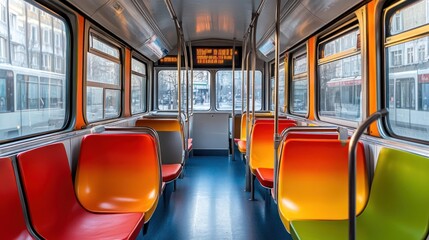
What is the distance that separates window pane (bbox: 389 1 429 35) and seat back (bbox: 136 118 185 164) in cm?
251

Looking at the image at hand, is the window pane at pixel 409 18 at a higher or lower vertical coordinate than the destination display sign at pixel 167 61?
lower

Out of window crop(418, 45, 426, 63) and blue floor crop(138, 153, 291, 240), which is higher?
window crop(418, 45, 426, 63)

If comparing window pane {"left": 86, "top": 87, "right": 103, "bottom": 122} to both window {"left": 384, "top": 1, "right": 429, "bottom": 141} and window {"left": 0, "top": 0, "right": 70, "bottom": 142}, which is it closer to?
window {"left": 0, "top": 0, "right": 70, "bottom": 142}

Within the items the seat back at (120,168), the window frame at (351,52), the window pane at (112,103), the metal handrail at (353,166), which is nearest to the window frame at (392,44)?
the window frame at (351,52)

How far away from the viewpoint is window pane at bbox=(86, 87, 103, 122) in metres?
3.22

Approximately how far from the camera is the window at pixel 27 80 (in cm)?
190

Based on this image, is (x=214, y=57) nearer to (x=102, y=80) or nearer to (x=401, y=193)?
(x=102, y=80)

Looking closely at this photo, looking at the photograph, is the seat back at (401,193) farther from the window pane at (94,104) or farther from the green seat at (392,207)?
the window pane at (94,104)

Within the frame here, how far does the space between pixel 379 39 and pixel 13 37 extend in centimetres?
244

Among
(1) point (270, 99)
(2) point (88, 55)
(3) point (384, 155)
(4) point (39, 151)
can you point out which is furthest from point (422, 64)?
(1) point (270, 99)

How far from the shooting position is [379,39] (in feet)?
7.72

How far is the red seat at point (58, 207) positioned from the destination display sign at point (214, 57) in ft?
15.5

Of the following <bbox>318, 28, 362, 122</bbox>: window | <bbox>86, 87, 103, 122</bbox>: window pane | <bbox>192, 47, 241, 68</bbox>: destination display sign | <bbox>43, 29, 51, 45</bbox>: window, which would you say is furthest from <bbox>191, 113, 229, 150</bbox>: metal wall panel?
<bbox>43, 29, 51, 45</bbox>: window

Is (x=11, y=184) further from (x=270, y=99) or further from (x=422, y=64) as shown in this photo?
(x=270, y=99)
